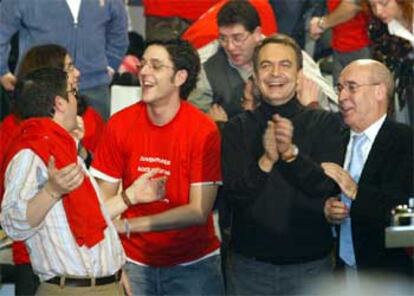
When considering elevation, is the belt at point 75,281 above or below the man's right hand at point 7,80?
below

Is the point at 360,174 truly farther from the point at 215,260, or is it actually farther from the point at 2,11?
the point at 2,11

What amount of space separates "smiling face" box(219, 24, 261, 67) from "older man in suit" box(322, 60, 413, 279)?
1564 mm

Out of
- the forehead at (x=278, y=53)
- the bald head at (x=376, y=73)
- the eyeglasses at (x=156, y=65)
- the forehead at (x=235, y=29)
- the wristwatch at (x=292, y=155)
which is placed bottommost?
the wristwatch at (x=292, y=155)

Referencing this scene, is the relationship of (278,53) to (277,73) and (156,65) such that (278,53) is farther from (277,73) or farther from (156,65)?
(156,65)

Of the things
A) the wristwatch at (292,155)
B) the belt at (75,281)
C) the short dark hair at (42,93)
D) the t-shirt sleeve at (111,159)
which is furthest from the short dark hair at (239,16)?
the belt at (75,281)

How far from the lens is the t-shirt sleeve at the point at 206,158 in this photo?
275 inches

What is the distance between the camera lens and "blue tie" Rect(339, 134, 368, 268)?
22.4 ft

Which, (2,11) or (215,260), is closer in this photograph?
(215,260)

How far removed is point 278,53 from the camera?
6.96 m

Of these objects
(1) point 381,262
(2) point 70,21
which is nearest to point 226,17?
(2) point 70,21

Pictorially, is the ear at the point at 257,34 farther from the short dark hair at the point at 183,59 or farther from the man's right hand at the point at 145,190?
the man's right hand at the point at 145,190

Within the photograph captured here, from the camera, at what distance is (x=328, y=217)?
22.1ft

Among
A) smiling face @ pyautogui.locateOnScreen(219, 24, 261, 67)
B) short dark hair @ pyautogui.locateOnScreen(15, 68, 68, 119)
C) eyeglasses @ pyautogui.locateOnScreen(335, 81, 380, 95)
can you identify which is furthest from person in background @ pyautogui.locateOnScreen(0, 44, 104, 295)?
eyeglasses @ pyautogui.locateOnScreen(335, 81, 380, 95)

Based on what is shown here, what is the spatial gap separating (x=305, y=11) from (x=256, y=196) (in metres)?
3.17
